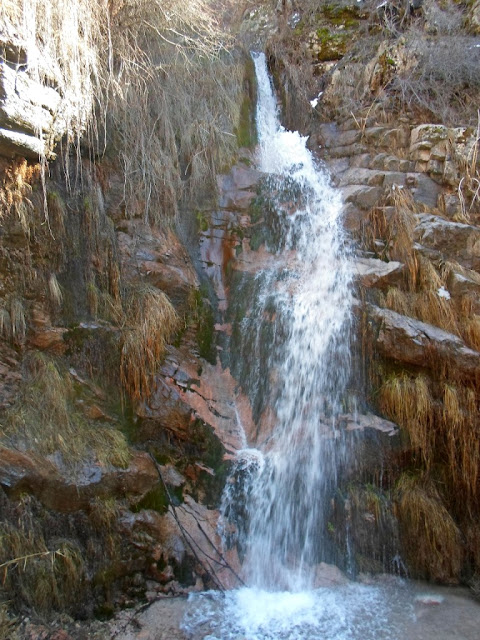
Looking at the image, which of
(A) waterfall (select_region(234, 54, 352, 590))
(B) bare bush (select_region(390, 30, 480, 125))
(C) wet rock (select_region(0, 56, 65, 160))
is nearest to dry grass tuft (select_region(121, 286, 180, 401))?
(A) waterfall (select_region(234, 54, 352, 590))

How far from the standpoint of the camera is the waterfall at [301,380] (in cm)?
440

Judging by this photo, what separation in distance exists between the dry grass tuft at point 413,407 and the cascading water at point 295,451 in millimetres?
481

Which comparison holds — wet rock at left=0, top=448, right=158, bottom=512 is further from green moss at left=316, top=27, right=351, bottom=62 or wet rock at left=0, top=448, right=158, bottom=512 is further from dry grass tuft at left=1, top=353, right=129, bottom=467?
green moss at left=316, top=27, right=351, bottom=62

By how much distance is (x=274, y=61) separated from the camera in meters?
8.86

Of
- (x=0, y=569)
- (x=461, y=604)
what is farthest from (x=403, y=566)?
(x=0, y=569)

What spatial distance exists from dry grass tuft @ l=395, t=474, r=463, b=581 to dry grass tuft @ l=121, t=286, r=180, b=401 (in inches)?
99.8

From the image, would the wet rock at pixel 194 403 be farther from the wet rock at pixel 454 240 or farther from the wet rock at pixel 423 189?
the wet rock at pixel 423 189

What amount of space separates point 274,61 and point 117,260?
19.0ft

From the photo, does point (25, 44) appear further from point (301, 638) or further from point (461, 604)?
point (461, 604)

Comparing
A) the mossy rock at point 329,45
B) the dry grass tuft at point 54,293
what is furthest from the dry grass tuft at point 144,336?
the mossy rock at point 329,45

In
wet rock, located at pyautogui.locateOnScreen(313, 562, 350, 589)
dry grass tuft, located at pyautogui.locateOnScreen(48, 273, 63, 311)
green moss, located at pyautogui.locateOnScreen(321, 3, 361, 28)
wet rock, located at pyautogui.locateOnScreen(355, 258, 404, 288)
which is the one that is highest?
green moss, located at pyautogui.locateOnScreen(321, 3, 361, 28)

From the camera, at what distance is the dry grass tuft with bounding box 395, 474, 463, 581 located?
4285 mm

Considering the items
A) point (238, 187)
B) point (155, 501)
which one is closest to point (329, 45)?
point (238, 187)

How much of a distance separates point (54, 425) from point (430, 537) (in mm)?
3256
